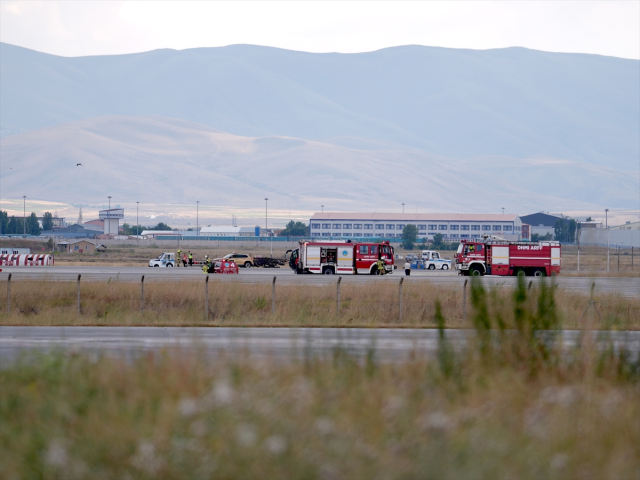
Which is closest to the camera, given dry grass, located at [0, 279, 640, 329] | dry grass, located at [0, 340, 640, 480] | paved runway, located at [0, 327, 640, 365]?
dry grass, located at [0, 340, 640, 480]

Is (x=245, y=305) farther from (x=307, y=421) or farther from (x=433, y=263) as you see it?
(x=433, y=263)

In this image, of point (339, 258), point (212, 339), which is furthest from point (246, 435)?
point (339, 258)

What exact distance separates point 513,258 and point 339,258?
42.4ft

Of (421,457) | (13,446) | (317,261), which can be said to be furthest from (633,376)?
(317,261)

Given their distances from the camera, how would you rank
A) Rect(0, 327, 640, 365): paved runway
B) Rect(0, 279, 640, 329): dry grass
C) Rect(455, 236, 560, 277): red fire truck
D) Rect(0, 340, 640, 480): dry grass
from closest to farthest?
Rect(0, 340, 640, 480): dry grass, Rect(0, 327, 640, 365): paved runway, Rect(0, 279, 640, 329): dry grass, Rect(455, 236, 560, 277): red fire truck

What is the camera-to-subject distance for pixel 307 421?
27.0ft

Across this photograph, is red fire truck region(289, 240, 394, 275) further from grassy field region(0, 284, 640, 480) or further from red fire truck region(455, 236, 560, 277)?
grassy field region(0, 284, 640, 480)

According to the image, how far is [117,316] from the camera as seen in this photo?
98.4 feet

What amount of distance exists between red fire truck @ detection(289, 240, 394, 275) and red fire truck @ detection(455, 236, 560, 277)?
23.9ft

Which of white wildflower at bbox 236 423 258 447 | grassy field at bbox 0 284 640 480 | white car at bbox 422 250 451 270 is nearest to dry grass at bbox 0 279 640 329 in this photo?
grassy field at bbox 0 284 640 480

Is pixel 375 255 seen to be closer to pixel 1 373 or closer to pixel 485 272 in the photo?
pixel 485 272

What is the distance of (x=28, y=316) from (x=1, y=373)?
761 inches

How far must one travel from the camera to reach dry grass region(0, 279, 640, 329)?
28547 millimetres

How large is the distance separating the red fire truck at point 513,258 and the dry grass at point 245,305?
2049cm
